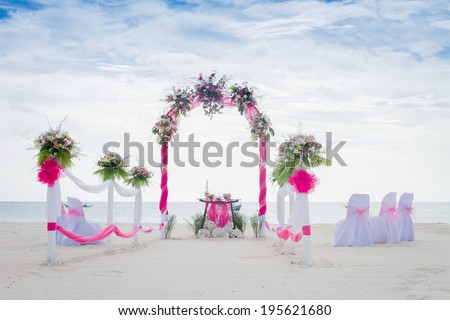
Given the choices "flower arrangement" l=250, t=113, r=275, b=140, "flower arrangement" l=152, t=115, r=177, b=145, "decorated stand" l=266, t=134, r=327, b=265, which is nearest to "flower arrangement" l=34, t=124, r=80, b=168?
"decorated stand" l=266, t=134, r=327, b=265

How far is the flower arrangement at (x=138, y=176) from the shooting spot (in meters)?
11.8

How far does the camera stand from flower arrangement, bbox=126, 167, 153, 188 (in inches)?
464

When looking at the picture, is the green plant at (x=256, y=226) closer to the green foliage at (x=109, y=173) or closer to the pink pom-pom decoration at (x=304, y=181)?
the green foliage at (x=109, y=173)

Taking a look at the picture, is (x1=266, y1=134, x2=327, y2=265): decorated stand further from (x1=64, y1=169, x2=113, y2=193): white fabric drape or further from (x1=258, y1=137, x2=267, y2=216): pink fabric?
(x1=258, y1=137, x2=267, y2=216): pink fabric

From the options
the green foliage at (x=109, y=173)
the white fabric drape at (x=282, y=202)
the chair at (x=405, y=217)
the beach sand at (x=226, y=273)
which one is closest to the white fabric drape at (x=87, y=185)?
the green foliage at (x=109, y=173)

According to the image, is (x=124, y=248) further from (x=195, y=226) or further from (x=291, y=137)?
(x=291, y=137)

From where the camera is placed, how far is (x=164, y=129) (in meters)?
13.4

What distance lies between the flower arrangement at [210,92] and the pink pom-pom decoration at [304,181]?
20.2 feet

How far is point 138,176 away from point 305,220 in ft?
17.5

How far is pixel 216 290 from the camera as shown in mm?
5863

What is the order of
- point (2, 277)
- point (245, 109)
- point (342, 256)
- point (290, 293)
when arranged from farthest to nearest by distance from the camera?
point (245, 109)
point (342, 256)
point (2, 277)
point (290, 293)

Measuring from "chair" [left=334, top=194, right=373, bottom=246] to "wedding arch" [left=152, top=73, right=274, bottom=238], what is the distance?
10.7 feet

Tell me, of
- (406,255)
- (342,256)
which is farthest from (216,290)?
(406,255)
